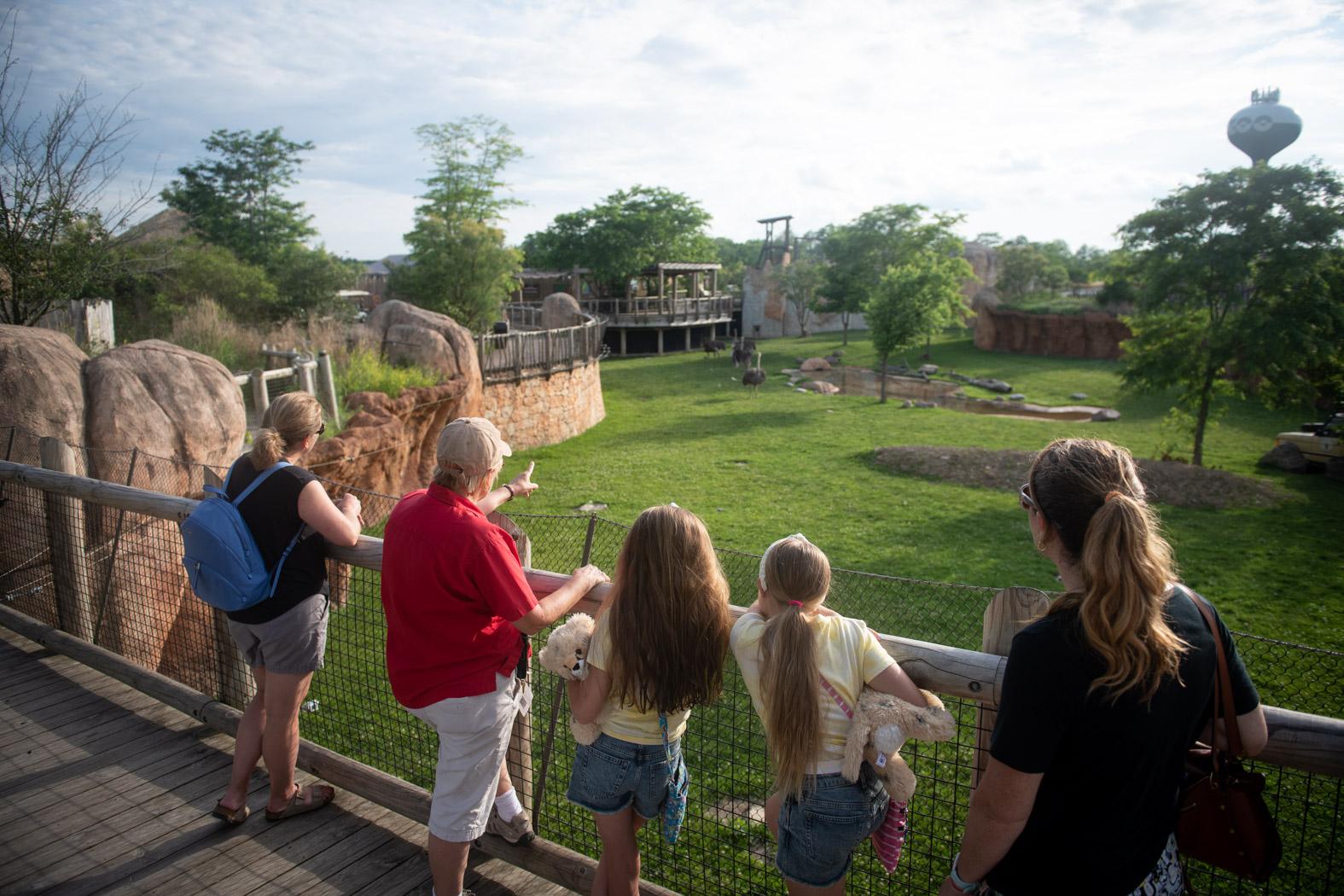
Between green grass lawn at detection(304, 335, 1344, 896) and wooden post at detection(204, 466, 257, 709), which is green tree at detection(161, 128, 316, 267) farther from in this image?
wooden post at detection(204, 466, 257, 709)

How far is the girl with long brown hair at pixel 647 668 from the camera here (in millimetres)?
2057

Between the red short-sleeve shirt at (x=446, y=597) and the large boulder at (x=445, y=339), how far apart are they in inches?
500

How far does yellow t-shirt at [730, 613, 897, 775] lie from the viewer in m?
1.93

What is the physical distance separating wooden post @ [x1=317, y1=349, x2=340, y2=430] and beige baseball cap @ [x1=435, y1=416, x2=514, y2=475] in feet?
32.7

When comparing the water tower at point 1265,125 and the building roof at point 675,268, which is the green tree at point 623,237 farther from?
the water tower at point 1265,125

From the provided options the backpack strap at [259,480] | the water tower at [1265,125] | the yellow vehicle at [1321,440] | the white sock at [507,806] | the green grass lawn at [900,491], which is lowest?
the green grass lawn at [900,491]

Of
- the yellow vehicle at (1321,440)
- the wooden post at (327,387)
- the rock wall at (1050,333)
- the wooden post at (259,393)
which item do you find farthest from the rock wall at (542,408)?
the rock wall at (1050,333)

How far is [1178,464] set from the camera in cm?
1389

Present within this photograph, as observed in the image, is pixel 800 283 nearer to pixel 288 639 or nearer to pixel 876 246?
pixel 876 246

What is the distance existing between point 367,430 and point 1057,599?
10354 mm

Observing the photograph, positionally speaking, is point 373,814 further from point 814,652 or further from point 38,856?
point 814,652

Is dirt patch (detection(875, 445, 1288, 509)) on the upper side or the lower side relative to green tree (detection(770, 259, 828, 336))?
lower

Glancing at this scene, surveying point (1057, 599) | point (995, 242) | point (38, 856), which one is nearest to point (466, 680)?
point (1057, 599)

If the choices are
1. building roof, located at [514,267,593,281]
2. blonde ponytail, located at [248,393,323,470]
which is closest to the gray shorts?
blonde ponytail, located at [248,393,323,470]
